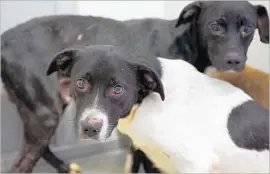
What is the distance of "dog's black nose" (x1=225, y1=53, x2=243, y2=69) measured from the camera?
214 cm

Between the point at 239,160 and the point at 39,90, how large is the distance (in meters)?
0.92

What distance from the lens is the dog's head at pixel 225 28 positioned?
85.7 inches

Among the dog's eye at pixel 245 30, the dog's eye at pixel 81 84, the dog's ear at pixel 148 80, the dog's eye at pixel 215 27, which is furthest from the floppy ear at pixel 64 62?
the dog's eye at pixel 245 30

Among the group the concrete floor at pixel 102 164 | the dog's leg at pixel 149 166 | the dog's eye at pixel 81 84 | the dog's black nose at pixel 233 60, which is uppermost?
the dog's eye at pixel 81 84

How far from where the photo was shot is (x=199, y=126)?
79.9 inches

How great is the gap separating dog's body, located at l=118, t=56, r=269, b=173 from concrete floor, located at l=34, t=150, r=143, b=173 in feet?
1.77

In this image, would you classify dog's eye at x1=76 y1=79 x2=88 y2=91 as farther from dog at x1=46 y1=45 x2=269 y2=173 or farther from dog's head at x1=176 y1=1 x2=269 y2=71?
dog's head at x1=176 y1=1 x2=269 y2=71

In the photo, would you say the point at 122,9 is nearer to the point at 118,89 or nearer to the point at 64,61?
the point at 64,61

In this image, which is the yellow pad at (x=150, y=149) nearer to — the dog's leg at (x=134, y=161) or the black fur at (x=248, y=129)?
the dog's leg at (x=134, y=161)

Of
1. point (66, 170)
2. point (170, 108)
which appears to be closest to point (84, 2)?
point (66, 170)

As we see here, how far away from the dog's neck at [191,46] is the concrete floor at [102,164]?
668 mm

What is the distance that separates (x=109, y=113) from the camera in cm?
176

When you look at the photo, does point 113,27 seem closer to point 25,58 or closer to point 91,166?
point 25,58

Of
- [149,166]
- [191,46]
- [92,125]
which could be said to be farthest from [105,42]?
[92,125]
